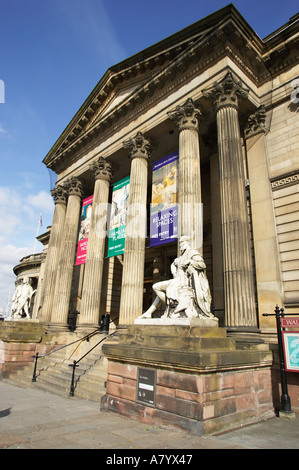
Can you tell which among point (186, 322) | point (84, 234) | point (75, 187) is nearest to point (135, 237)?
point (84, 234)

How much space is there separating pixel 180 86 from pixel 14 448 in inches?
564

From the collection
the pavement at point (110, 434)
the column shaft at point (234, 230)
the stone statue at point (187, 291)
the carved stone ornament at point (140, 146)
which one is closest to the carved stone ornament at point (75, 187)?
the carved stone ornament at point (140, 146)

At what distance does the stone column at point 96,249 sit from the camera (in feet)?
51.6

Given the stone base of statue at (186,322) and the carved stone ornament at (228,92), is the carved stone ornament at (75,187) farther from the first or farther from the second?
the stone base of statue at (186,322)

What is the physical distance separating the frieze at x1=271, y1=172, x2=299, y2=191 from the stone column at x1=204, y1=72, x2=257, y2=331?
5.28 ft

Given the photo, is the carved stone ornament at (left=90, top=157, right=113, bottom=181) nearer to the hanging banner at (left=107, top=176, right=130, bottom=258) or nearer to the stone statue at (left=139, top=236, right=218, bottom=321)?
the hanging banner at (left=107, top=176, right=130, bottom=258)

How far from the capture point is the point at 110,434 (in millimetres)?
5625

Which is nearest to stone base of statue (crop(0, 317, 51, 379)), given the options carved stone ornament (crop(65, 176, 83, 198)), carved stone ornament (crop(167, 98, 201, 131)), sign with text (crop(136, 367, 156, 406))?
carved stone ornament (crop(65, 176, 83, 198))

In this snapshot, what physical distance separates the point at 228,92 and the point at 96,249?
9953 mm

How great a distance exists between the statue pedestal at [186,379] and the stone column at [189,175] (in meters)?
4.72

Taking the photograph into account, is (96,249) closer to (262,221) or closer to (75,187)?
(75,187)

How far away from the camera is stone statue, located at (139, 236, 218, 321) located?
7.21 m

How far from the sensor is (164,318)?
288 inches
